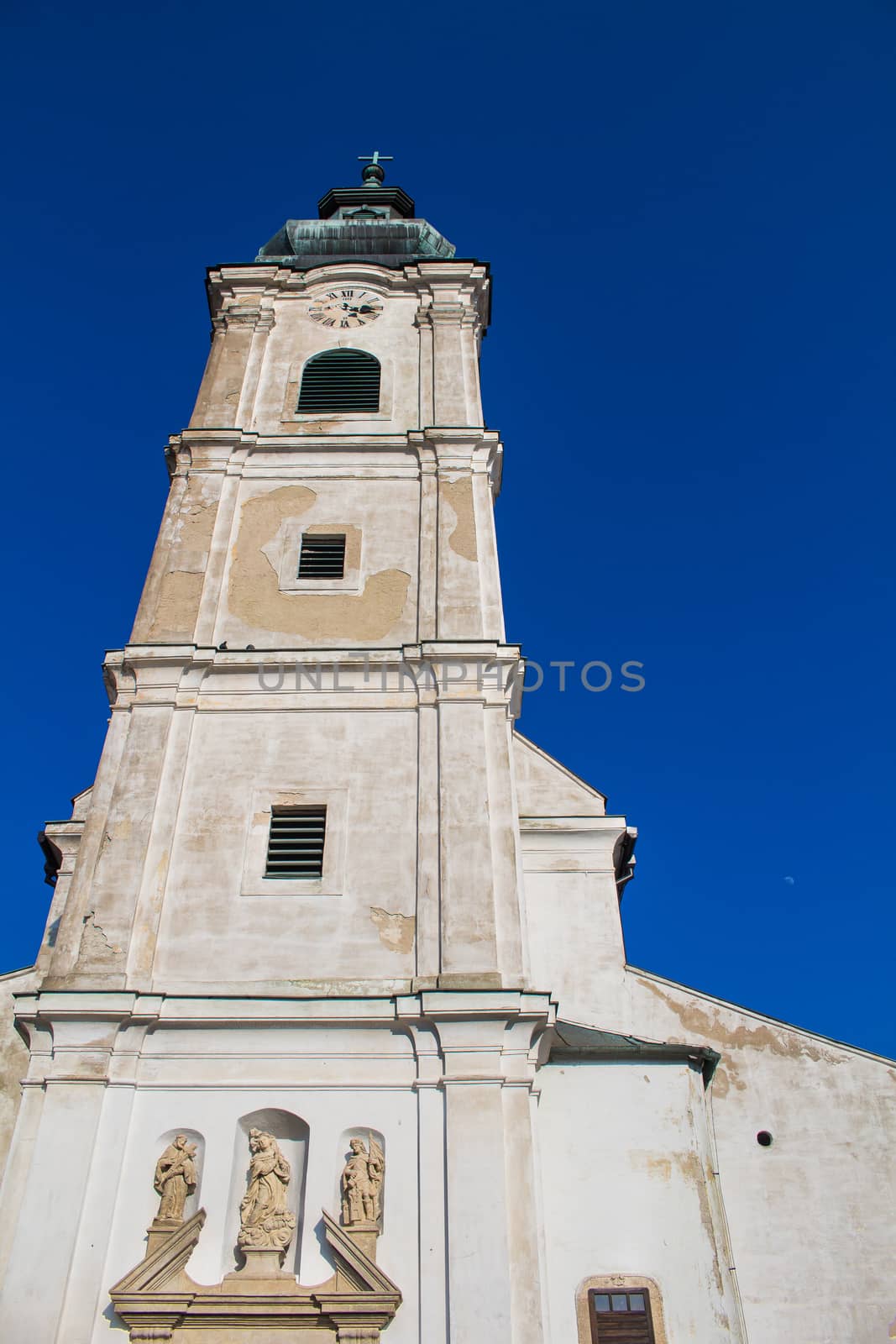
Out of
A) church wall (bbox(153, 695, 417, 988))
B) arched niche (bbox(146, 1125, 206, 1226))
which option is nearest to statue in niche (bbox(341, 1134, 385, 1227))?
arched niche (bbox(146, 1125, 206, 1226))

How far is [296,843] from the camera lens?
13.5 m

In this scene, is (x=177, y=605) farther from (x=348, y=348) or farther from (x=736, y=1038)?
(x=736, y=1038)

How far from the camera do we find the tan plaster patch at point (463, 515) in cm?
1638

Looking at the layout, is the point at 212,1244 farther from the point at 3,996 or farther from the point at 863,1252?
the point at 863,1252

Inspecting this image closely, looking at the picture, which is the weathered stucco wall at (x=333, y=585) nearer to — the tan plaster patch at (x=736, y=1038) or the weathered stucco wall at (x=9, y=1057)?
the weathered stucco wall at (x=9, y=1057)

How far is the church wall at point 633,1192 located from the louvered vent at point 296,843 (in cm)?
339

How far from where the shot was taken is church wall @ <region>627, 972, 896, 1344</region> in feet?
41.4

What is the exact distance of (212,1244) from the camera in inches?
423

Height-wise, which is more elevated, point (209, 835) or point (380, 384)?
point (380, 384)

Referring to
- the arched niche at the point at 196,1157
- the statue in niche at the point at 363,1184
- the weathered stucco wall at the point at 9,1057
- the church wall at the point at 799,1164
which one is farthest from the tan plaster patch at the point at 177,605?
the church wall at the point at 799,1164

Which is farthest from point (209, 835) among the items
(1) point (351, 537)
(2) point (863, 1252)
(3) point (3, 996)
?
(2) point (863, 1252)

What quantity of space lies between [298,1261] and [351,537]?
30.6 feet

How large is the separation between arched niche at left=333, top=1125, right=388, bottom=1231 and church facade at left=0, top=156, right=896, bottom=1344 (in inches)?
1.0

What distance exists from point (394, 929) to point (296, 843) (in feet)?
5.23
